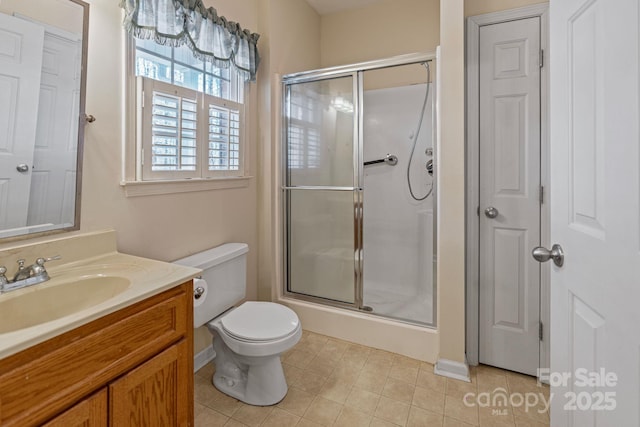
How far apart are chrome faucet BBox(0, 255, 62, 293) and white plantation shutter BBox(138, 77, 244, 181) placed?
61 centimetres

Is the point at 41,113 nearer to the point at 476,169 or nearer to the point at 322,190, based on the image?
the point at 322,190

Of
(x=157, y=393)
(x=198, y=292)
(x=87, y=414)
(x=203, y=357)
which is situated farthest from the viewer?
(x=203, y=357)

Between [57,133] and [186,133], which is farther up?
[186,133]

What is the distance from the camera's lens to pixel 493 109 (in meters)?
1.92

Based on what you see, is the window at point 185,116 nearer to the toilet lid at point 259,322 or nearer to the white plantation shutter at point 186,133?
the white plantation shutter at point 186,133

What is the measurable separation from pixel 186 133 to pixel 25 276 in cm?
99

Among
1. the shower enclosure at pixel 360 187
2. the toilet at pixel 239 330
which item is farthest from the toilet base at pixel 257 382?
the shower enclosure at pixel 360 187

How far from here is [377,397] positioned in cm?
176

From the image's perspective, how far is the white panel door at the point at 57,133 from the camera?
4.03 ft

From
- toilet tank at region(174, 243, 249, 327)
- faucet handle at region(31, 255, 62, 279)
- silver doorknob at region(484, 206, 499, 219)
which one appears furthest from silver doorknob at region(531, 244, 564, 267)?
faucet handle at region(31, 255, 62, 279)

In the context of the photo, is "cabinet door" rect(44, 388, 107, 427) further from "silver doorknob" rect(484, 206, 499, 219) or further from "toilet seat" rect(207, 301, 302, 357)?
"silver doorknob" rect(484, 206, 499, 219)

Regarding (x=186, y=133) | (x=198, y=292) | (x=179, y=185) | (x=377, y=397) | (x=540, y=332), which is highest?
(x=186, y=133)

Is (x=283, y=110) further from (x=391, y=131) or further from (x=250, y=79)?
(x=391, y=131)

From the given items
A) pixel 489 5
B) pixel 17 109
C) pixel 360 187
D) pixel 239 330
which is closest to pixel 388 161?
pixel 360 187
